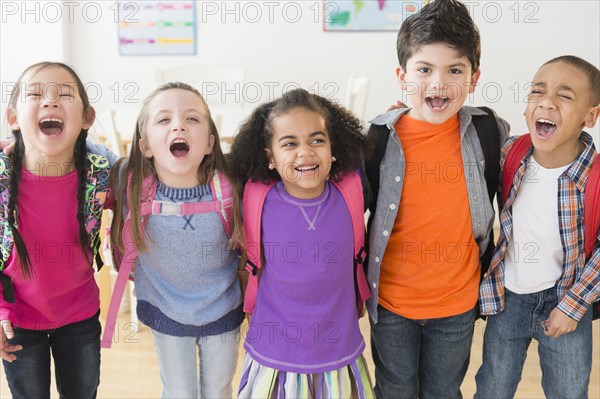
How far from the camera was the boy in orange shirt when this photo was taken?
4.50 ft

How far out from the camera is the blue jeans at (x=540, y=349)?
1.35 m

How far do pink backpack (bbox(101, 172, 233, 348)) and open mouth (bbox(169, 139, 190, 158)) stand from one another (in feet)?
0.28

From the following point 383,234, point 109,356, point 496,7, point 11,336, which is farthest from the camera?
point 496,7

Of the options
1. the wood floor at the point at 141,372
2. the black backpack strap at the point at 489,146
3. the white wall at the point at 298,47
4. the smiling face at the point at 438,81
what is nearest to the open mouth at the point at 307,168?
the smiling face at the point at 438,81

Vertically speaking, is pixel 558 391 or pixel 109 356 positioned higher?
pixel 558 391

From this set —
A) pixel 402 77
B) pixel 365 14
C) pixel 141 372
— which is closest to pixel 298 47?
pixel 365 14

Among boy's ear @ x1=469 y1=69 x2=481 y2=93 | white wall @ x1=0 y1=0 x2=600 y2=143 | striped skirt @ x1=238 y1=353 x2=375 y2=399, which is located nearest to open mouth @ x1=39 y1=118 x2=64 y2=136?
striped skirt @ x1=238 y1=353 x2=375 y2=399

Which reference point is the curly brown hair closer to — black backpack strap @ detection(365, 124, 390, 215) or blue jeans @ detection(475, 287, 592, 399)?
black backpack strap @ detection(365, 124, 390, 215)

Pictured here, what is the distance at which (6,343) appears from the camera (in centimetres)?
130

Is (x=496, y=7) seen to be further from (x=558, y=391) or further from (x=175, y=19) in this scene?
(x=558, y=391)

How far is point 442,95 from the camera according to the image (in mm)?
1350

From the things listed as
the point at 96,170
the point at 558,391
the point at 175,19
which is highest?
the point at 175,19

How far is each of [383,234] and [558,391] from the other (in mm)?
528

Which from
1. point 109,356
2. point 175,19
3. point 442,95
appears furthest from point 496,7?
point 109,356
